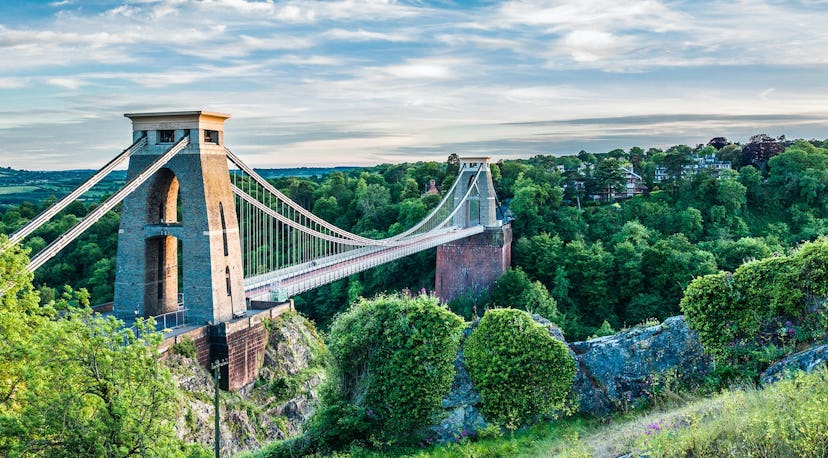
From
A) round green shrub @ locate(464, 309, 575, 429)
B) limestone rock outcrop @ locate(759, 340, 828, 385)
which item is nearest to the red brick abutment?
round green shrub @ locate(464, 309, 575, 429)

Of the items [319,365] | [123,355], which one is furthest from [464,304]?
[123,355]

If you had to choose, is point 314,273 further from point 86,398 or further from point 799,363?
point 799,363

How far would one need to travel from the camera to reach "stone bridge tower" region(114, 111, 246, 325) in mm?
14750

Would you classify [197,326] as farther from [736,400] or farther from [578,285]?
[578,285]

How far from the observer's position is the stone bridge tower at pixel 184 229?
14.8 metres

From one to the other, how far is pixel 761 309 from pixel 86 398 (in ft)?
24.8

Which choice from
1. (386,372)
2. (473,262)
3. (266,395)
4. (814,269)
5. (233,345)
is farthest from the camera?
(473,262)

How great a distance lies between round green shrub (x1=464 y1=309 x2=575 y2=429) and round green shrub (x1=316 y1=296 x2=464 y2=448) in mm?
546

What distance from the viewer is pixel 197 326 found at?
14508 mm

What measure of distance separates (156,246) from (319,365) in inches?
195

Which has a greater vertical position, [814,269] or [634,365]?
[814,269]

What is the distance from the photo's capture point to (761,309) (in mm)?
8211

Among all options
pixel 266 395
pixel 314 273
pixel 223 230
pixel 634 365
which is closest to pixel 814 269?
pixel 634 365

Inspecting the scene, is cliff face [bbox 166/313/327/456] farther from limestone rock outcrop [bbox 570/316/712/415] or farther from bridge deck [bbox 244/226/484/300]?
limestone rock outcrop [bbox 570/316/712/415]
